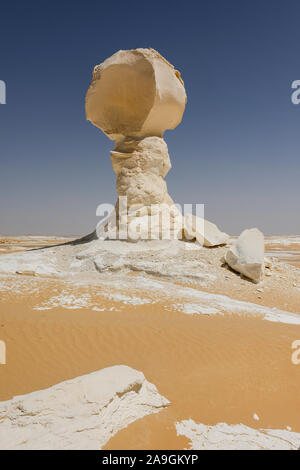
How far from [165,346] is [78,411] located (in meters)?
1.83

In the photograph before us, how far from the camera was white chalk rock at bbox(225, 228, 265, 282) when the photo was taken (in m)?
6.57

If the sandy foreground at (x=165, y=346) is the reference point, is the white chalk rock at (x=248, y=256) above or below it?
above

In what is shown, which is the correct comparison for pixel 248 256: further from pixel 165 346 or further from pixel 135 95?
pixel 135 95

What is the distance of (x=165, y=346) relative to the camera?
364 centimetres

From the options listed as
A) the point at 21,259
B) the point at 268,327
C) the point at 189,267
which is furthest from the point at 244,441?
the point at 21,259

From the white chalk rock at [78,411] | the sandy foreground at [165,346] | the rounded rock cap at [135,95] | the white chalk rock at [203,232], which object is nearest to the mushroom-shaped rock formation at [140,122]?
the rounded rock cap at [135,95]

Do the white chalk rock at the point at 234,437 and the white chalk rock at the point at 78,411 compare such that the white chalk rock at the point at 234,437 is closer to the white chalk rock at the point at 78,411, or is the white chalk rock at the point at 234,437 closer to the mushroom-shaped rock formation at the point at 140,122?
the white chalk rock at the point at 78,411

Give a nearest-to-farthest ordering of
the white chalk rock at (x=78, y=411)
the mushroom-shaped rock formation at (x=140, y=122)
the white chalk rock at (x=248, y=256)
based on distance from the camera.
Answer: the white chalk rock at (x=78, y=411) < the white chalk rock at (x=248, y=256) < the mushroom-shaped rock formation at (x=140, y=122)

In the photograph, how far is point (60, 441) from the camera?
1721 millimetres

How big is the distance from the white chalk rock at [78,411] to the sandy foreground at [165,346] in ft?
0.36

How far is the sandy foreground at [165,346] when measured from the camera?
2.49 meters

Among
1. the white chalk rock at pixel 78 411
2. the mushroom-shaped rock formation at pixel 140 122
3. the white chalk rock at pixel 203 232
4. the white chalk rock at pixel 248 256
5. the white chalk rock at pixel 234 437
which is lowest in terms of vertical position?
the white chalk rock at pixel 234 437

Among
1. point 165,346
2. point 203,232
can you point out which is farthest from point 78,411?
point 203,232
